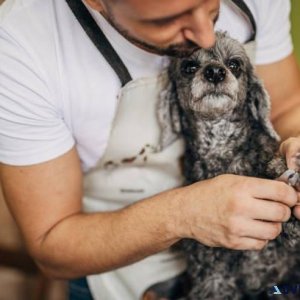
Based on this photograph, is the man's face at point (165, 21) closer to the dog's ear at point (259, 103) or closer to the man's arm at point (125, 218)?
the dog's ear at point (259, 103)

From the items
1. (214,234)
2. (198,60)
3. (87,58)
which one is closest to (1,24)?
(87,58)

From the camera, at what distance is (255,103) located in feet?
2.48

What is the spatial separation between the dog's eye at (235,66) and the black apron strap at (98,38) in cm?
15

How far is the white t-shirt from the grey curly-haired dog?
5 centimetres

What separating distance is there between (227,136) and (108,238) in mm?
247

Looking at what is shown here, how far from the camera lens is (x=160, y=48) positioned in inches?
29.9

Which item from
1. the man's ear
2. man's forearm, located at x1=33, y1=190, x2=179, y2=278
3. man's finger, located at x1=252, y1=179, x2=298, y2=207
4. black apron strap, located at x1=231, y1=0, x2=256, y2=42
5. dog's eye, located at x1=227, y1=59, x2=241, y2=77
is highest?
the man's ear

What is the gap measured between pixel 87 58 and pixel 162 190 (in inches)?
9.8

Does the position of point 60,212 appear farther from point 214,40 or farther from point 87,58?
point 214,40

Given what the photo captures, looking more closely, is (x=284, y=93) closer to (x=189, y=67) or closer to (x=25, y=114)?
(x=189, y=67)

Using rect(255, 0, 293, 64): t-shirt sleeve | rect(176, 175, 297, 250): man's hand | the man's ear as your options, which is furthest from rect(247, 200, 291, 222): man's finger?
the man's ear

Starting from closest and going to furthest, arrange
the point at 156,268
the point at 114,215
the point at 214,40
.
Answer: the point at 214,40, the point at 114,215, the point at 156,268

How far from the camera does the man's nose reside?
708mm

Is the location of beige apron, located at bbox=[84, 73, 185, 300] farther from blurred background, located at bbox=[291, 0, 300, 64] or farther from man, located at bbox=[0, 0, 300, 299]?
blurred background, located at bbox=[291, 0, 300, 64]
